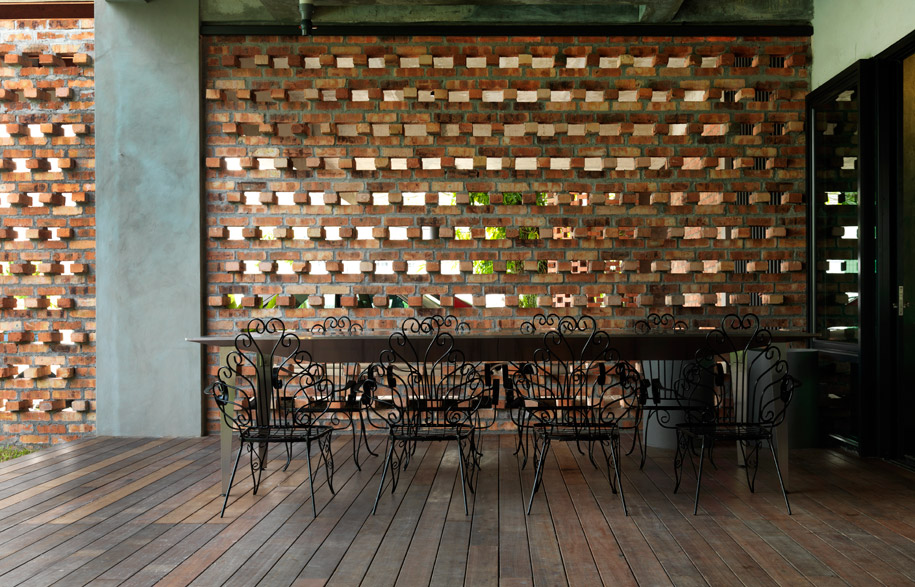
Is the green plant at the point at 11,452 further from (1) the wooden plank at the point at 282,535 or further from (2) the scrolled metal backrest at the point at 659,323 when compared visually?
(2) the scrolled metal backrest at the point at 659,323

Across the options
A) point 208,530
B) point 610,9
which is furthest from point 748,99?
point 208,530

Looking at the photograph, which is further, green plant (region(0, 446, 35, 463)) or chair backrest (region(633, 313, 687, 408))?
green plant (region(0, 446, 35, 463))

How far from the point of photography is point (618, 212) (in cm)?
586

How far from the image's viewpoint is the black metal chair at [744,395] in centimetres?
375

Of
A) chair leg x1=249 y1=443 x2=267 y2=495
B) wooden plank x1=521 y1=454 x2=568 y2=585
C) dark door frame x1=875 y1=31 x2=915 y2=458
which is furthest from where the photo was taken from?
dark door frame x1=875 y1=31 x2=915 y2=458

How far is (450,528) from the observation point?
3.36m

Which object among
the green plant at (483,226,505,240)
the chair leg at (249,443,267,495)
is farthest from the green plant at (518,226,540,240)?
the chair leg at (249,443,267,495)

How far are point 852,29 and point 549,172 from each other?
2.36m

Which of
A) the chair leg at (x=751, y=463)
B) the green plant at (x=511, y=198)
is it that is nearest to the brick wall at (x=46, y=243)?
the green plant at (x=511, y=198)

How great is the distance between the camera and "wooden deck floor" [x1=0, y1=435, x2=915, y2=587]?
9.18 ft

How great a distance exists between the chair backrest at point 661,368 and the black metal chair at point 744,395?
11cm

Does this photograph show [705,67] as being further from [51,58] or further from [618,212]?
[51,58]

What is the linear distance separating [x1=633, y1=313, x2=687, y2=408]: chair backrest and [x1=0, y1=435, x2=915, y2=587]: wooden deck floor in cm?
58

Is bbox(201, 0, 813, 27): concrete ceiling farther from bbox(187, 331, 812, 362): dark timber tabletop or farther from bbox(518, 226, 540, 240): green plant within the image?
bbox(187, 331, 812, 362): dark timber tabletop
